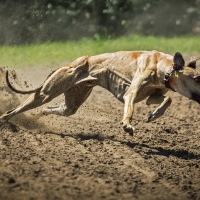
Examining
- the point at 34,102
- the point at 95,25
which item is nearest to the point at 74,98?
the point at 34,102

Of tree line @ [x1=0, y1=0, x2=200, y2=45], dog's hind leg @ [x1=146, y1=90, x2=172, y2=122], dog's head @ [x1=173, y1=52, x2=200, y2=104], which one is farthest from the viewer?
tree line @ [x1=0, y1=0, x2=200, y2=45]

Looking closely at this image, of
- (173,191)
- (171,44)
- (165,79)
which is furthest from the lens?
(171,44)

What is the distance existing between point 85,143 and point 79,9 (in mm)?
10179

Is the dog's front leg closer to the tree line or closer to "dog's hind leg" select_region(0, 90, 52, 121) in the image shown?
"dog's hind leg" select_region(0, 90, 52, 121)

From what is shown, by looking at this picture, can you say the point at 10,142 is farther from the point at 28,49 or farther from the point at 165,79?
the point at 28,49

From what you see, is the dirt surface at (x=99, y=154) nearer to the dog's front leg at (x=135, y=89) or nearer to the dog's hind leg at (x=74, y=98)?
the dog's hind leg at (x=74, y=98)

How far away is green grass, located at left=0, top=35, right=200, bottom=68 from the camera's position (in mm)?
14805

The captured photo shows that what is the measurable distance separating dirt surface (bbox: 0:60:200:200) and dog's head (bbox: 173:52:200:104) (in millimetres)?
886

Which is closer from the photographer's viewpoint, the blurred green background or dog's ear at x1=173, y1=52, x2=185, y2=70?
dog's ear at x1=173, y1=52, x2=185, y2=70

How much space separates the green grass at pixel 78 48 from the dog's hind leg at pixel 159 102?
6.03m

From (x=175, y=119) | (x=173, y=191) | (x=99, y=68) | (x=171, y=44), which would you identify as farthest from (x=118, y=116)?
(x=171, y=44)

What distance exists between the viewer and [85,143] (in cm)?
835

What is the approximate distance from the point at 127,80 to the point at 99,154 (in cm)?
123

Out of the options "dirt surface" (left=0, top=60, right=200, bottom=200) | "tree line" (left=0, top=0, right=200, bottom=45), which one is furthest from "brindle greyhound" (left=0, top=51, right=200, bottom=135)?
"tree line" (left=0, top=0, right=200, bottom=45)
